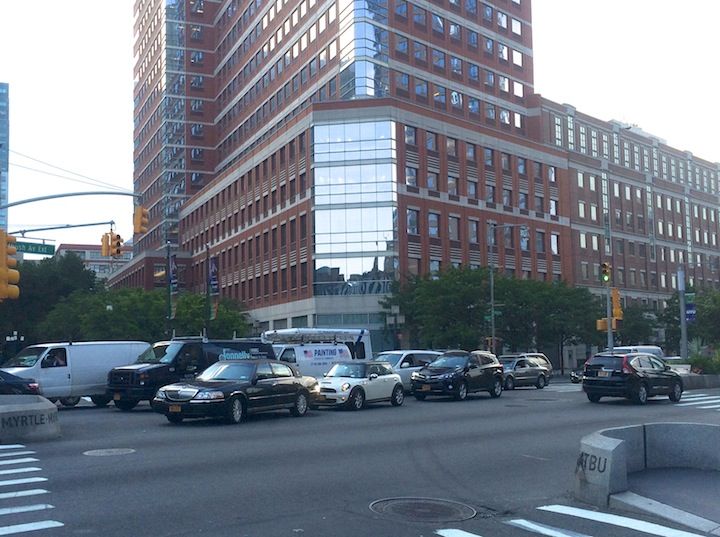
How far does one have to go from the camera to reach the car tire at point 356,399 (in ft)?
75.8

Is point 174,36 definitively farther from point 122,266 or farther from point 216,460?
point 216,460

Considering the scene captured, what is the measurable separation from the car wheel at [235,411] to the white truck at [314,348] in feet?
25.6

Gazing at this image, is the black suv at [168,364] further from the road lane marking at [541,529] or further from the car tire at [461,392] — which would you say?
the road lane marking at [541,529]

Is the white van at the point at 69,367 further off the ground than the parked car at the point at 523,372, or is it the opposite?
the white van at the point at 69,367

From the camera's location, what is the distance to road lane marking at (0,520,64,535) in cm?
776

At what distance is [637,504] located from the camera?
905 cm

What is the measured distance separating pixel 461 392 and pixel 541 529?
742 inches

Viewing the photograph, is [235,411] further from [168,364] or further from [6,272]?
[6,272]

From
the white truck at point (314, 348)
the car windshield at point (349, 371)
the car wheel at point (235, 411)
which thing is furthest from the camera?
the white truck at point (314, 348)

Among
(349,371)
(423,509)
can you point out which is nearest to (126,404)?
(349,371)

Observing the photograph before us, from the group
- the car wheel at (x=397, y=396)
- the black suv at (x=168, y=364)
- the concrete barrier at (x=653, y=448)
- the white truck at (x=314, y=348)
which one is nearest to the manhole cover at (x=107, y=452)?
the concrete barrier at (x=653, y=448)

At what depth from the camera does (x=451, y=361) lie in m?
28.1

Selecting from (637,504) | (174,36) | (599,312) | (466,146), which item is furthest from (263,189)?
(637,504)

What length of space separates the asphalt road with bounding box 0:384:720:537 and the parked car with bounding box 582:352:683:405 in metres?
4.90
